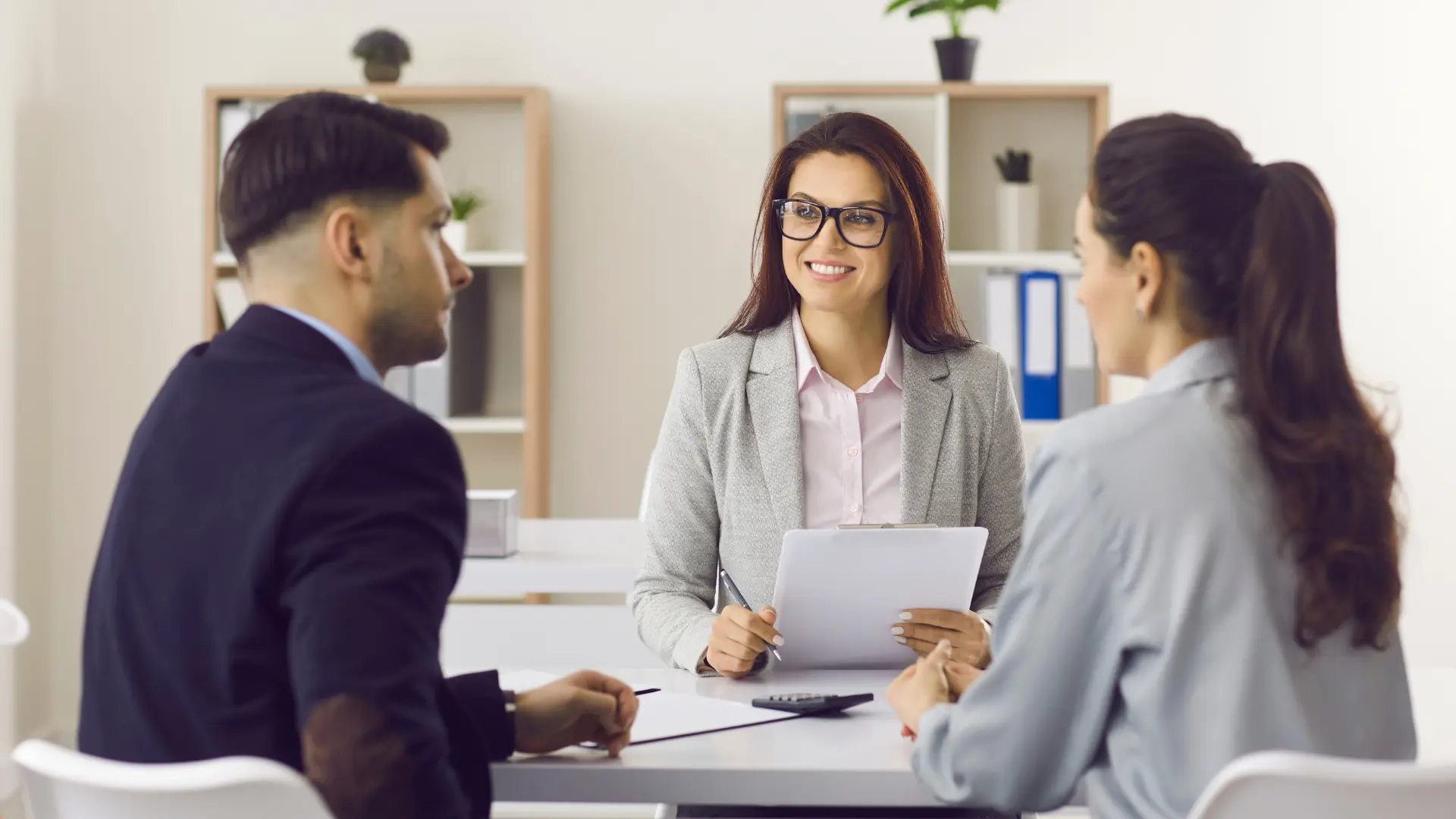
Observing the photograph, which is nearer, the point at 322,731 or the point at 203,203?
the point at 322,731

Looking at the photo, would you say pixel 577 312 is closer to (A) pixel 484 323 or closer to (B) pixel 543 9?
(A) pixel 484 323

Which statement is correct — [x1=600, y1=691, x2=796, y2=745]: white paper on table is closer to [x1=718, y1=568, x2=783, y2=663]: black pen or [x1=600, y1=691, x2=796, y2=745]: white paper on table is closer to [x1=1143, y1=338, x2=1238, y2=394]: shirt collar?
[x1=718, y1=568, x2=783, y2=663]: black pen

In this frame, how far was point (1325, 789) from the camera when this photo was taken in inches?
39.3

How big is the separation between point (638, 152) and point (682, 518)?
7.86 ft

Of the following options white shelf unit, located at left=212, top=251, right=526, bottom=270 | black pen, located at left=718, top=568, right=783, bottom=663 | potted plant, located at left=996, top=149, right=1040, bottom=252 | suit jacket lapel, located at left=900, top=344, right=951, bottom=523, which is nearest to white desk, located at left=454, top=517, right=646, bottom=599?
black pen, located at left=718, top=568, right=783, bottom=663

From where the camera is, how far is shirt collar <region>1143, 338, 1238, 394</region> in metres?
1.18

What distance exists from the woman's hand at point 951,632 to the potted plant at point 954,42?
94.5 inches

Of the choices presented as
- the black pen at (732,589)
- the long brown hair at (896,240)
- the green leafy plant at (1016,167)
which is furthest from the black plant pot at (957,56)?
the black pen at (732,589)

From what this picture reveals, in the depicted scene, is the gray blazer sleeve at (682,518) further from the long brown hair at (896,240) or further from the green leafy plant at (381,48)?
the green leafy plant at (381,48)

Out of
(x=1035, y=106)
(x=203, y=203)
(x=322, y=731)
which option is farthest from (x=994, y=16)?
(x=322, y=731)

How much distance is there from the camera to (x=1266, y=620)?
1.11 m

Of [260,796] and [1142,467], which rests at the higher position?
[1142,467]

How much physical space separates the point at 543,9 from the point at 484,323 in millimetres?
966

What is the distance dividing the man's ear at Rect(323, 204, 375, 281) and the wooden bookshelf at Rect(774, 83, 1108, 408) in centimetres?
254
